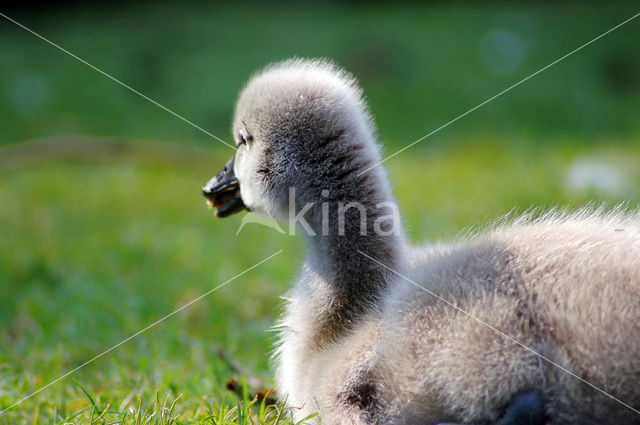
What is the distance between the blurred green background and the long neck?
1.36 ft

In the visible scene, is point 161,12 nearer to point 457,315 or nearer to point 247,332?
point 247,332

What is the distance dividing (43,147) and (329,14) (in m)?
5.69

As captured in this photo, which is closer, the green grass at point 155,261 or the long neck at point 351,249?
the long neck at point 351,249

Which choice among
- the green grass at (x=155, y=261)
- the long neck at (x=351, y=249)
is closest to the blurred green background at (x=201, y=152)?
the green grass at (x=155, y=261)

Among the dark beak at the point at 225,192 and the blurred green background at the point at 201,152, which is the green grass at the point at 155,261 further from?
the dark beak at the point at 225,192

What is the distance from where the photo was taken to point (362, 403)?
1625mm

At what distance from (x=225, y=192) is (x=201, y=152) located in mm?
3348

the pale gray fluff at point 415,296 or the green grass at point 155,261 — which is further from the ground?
the pale gray fluff at point 415,296

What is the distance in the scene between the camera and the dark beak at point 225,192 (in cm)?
228

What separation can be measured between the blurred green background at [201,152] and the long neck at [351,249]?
16.3 inches

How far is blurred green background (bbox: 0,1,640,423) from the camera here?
9.00 ft

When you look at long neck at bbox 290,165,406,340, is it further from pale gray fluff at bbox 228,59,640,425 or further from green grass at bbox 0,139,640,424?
green grass at bbox 0,139,640,424

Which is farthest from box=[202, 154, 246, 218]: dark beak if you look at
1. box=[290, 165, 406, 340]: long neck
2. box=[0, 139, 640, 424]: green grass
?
box=[0, 139, 640, 424]: green grass

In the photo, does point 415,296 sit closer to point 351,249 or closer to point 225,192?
point 351,249
